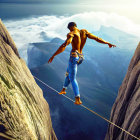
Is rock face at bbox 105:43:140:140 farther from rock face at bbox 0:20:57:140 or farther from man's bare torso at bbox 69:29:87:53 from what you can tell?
rock face at bbox 0:20:57:140

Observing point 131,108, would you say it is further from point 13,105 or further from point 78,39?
point 13,105

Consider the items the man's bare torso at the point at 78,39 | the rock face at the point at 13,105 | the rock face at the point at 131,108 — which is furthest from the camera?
the rock face at the point at 131,108

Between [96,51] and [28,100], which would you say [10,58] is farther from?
[96,51]

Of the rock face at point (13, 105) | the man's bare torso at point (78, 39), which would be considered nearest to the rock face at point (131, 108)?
the man's bare torso at point (78, 39)

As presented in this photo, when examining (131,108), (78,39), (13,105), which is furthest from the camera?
(131,108)

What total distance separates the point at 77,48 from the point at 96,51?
15084 centimetres

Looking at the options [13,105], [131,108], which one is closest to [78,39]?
[13,105]

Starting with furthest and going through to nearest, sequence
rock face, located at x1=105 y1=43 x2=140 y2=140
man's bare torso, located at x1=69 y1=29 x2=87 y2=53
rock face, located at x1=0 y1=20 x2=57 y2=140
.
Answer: rock face, located at x1=105 y1=43 x2=140 y2=140 < man's bare torso, located at x1=69 y1=29 x2=87 y2=53 < rock face, located at x1=0 y1=20 x2=57 y2=140

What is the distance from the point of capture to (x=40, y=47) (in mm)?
126875

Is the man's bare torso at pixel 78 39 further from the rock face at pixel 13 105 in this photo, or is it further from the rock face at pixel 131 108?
the rock face at pixel 131 108

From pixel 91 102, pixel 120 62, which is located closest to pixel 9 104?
pixel 91 102

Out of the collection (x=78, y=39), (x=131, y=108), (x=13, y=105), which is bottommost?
(x=131, y=108)

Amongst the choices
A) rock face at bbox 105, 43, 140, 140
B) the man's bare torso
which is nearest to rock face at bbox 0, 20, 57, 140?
the man's bare torso

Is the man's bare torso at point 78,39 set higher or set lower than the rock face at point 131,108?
higher
